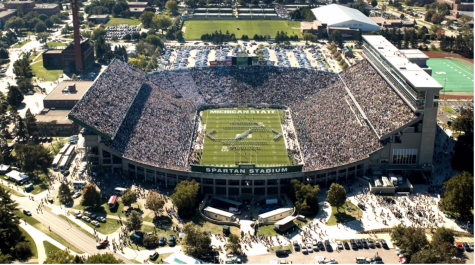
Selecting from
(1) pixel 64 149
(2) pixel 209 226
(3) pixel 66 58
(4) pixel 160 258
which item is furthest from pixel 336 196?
(3) pixel 66 58

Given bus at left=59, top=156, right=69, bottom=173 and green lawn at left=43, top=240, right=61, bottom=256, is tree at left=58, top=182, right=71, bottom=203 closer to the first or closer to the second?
bus at left=59, top=156, right=69, bottom=173

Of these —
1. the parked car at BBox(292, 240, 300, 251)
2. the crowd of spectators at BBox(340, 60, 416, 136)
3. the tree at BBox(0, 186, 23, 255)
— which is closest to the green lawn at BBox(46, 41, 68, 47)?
the crowd of spectators at BBox(340, 60, 416, 136)

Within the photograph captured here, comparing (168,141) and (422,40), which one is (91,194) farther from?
(422,40)

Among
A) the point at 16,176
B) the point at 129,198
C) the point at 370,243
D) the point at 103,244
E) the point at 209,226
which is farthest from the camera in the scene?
the point at 16,176

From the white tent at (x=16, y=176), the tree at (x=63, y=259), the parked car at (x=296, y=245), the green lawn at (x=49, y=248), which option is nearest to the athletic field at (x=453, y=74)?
the parked car at (x=296, y=245)

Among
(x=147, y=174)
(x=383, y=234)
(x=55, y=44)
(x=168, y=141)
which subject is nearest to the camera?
(x=383, y=234)

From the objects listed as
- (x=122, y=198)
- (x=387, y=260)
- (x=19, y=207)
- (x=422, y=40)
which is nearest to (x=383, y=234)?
(x=387, y=260)

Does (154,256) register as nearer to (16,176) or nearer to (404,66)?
(16,176)
